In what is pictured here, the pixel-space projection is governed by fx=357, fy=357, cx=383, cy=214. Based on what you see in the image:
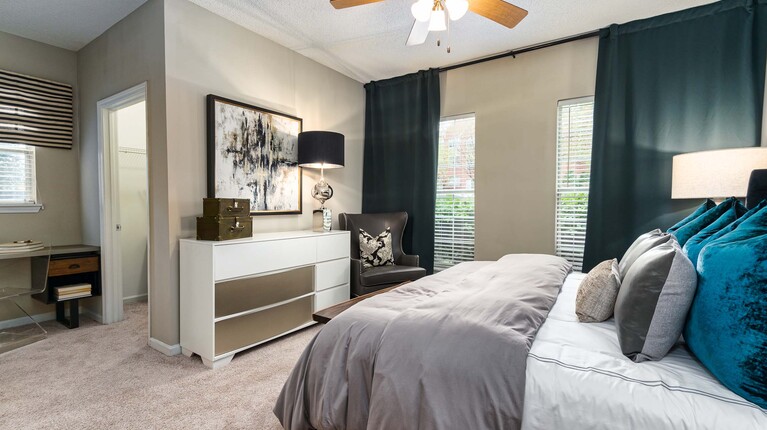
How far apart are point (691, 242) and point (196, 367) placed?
295 centimetres

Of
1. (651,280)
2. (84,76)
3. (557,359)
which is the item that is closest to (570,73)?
(651,280)

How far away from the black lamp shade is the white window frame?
2509mm

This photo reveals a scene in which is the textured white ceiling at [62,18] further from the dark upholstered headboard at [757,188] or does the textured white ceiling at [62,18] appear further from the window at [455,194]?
the dark upholstered headboard at [757,188]

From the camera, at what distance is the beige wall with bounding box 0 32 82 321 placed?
3266 mm

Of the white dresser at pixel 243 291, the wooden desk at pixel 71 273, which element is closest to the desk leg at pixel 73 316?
the wooden desk at pixel 71 273

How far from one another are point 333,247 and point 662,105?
306 cm

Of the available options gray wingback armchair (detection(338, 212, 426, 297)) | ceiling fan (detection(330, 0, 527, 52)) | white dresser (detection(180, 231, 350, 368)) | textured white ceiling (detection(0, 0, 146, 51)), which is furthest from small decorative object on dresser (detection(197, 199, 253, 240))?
textured white ceiling (detection(0, 0, 146, 51))

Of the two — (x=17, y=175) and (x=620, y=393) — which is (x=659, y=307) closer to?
(x=620, y=393)

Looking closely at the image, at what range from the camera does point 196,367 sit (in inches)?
99.0

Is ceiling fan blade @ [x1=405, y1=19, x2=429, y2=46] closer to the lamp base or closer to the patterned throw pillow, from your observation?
the lamp base

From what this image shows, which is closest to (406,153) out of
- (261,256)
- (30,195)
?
(261,256)

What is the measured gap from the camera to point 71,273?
3.29 metres

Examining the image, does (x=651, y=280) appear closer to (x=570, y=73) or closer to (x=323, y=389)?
(x=323, y=389)

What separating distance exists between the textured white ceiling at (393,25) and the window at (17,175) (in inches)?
89.9
